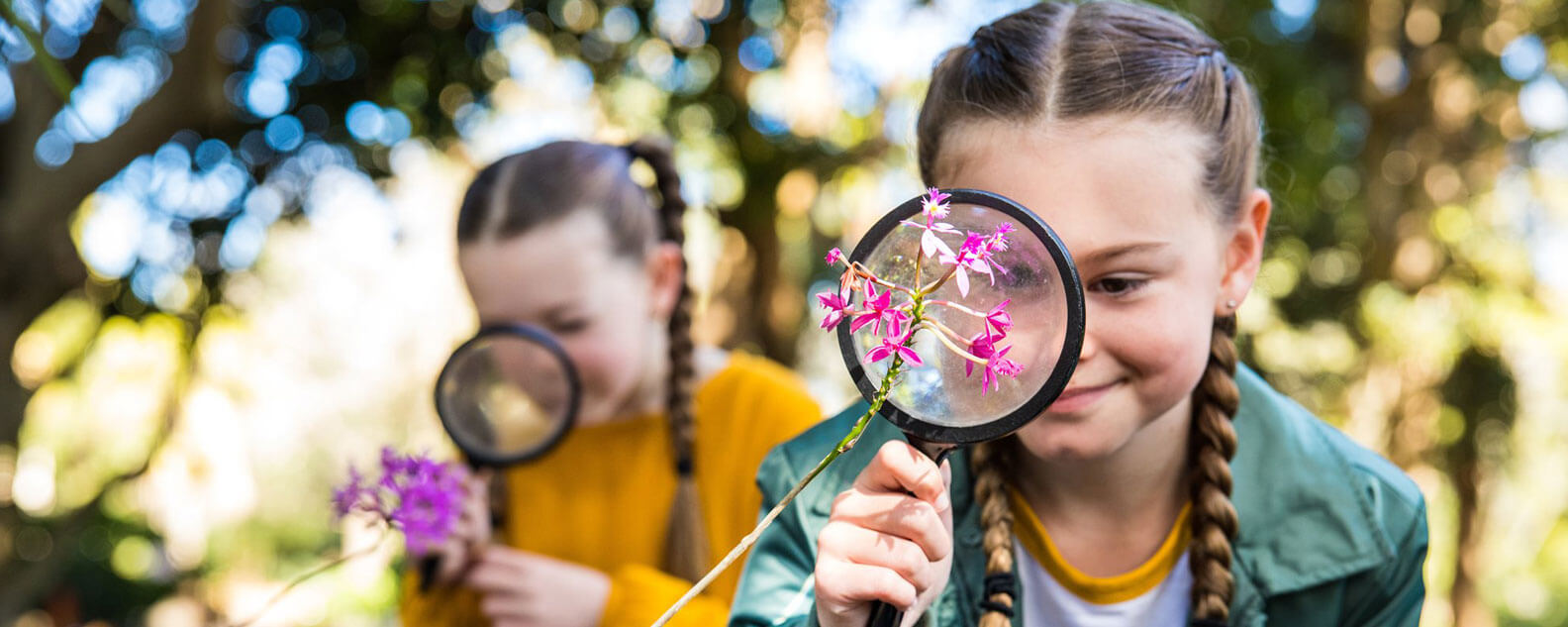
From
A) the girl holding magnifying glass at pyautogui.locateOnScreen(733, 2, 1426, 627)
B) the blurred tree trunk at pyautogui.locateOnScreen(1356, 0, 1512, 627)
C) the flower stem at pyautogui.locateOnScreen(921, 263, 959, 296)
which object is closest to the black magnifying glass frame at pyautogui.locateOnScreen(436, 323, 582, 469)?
the girl holding magnifying glass at pyautogui.locateOnScreen(733, 2, 1426, 627)

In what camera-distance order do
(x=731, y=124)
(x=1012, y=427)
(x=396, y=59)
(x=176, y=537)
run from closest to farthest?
(x=1012, y=427) < (x=396, y=59) < (x=731, y=124) < (x=176, y=537)

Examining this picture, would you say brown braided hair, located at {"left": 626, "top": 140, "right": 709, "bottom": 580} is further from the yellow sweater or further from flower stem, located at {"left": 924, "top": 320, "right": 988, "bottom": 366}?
flower stem, located at {"left": 924, "top": 320, "right": 988, "bottom": 366}

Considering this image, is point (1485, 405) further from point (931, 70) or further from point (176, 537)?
point (176, 537)

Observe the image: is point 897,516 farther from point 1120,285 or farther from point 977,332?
point 1120,285

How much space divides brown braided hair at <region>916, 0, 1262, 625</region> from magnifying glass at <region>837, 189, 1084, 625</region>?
1.38 ft

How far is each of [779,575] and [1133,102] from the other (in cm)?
→ 89

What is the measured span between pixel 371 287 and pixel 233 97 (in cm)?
1400

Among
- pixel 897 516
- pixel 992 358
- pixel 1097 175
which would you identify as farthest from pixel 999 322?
pixel 1097 175

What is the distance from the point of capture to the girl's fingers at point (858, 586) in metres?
1.35

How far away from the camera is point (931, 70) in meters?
2.10

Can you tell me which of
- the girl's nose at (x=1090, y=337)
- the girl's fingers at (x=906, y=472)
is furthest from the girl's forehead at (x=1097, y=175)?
the girl's fingers at (x=906, y=472)

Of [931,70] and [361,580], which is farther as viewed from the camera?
[361,580]

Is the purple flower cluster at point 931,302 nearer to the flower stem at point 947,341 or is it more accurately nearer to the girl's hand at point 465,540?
the flower stem at point 947,341

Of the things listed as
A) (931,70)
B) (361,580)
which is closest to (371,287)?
(361,580)
